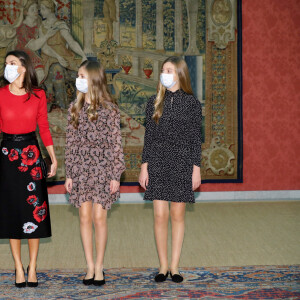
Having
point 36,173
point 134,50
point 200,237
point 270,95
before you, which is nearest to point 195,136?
point 36,173

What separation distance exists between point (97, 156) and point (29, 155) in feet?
1.47

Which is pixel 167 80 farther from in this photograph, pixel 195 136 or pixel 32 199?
pixel 32 199

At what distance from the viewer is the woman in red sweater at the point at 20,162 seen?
378cm

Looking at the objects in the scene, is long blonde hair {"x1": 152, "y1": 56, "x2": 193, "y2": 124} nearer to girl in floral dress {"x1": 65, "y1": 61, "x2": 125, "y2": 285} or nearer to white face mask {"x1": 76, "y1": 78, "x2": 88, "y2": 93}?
girl in floral dress {"x1": 65, "y1": 61, "x2": 125, "y2": 285}

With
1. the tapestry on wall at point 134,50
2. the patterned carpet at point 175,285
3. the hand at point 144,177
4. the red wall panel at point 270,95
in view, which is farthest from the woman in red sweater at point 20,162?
the red wall panel at point 270,95

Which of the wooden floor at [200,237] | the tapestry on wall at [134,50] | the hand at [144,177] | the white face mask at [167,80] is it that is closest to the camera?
the white face mask at [167,80]

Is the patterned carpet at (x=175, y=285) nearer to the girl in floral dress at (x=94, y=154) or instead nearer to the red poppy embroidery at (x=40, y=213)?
the girl in floral dress at (x=94, y=154)

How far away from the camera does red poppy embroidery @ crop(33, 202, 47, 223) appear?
3846 millimetres

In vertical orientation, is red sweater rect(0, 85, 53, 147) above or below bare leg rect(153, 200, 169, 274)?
above

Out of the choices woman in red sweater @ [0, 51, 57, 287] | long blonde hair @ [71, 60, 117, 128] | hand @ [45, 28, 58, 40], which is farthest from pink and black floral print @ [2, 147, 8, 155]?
hand @ [45, 28, 58, 40]

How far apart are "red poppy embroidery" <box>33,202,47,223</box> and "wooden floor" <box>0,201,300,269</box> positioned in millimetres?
749

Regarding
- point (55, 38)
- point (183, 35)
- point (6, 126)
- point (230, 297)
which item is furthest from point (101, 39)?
point (230, 297)

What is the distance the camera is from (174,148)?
156 inches

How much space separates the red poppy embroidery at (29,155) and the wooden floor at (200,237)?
3.46 feet
